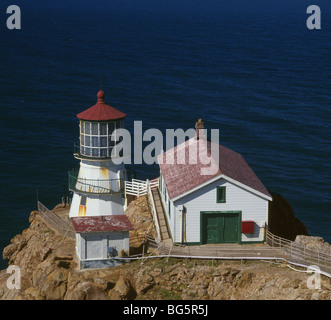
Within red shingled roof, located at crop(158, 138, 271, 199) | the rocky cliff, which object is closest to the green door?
red shingled roof, located at crop(158, 138, 271, 199)

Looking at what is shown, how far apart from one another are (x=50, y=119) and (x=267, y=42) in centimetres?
8431

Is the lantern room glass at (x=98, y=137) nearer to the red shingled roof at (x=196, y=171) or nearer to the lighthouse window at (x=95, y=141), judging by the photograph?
the lighthouse window at (x=95, y=141)

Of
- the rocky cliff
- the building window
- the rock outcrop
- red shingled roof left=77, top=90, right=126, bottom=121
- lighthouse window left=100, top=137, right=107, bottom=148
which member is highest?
red shingled roof left=77, top=90, right=126, bottom=121

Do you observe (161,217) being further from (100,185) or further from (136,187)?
(100,185)

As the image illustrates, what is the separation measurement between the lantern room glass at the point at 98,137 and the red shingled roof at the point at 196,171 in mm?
3689

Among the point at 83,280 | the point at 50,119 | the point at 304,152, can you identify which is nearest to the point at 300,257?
the point at 83,280

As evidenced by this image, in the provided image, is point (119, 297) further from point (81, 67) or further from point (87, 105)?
point (81, 67)

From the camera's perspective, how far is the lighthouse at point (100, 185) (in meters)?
38.9

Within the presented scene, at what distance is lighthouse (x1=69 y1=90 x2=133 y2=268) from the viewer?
1532 inches

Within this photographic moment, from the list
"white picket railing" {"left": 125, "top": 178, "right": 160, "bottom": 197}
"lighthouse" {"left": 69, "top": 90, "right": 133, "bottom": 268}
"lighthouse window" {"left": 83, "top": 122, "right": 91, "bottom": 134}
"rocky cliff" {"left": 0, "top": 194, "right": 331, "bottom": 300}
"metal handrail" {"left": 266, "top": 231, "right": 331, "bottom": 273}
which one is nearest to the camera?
"rocky cliff" {"left": 0, "top": 194, "right": 331, "bottom": 300}

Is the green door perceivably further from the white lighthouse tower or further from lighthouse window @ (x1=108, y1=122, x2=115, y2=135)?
lighthouse window @ (x1=108, y1=122, x2=115, y2=135)

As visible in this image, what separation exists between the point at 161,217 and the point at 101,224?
4.73 meters

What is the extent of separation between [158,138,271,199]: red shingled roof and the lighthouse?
3.59 meters

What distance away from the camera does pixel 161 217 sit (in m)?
42.8
